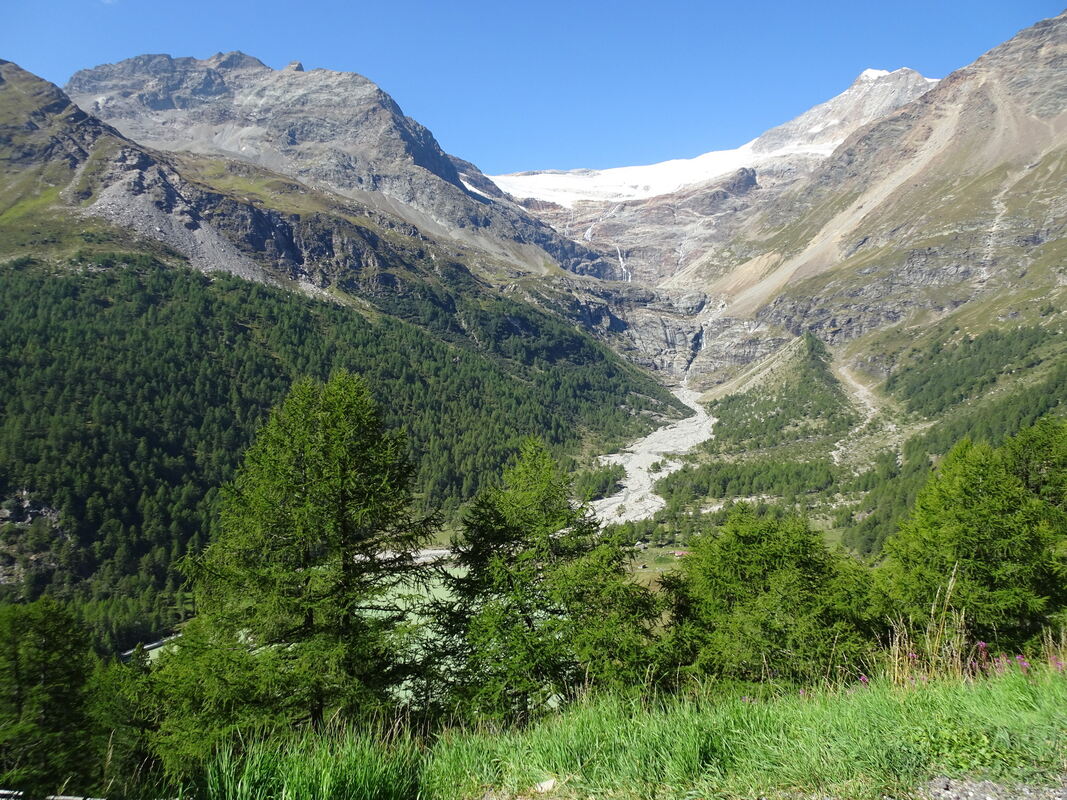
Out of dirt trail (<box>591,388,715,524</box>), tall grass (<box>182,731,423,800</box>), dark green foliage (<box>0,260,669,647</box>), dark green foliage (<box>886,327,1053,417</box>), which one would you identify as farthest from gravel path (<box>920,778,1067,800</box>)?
dark green foliage (<box>886,327,1053,417</box>)

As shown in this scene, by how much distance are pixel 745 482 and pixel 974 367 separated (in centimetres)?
10599

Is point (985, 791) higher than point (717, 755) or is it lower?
higher

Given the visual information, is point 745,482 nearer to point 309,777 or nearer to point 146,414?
point 309,777

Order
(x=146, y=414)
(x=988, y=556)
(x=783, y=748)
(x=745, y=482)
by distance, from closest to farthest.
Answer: (x=783, y=748) → (x=988, y=556) → (x=146, y=414) → (x=745, y=482)

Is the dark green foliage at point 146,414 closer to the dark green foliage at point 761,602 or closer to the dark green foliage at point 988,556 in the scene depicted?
the dark green foliage at point 761,602

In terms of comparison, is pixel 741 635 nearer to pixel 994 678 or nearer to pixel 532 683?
pixel 532 683

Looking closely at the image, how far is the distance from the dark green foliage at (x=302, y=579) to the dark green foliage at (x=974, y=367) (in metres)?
205

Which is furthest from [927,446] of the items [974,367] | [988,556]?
[988,556]

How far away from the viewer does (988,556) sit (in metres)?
20.0

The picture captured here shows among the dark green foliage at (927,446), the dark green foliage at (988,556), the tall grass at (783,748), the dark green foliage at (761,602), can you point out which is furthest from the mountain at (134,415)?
the dark green foliage at (927,446)

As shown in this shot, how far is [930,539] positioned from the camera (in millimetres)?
21672

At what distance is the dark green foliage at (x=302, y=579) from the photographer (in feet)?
38.6

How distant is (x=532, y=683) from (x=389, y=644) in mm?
3861

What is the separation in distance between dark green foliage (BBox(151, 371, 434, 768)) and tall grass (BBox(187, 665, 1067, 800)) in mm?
6943
